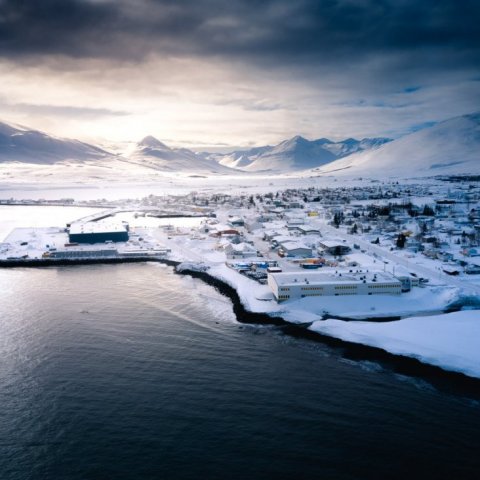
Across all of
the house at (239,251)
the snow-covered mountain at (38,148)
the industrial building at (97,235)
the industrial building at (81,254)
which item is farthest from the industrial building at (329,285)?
the snow-covered mountain at (38,148)

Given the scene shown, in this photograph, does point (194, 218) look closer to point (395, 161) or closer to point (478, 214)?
point (478, 214)

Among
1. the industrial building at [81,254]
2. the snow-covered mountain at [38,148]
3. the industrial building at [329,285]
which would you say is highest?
the snow-covered mountain at [38,148]

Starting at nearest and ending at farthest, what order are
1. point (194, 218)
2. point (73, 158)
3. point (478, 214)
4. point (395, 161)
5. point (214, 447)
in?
point (214, 447)
point (478, 214)
point (194, 218)
point (395, 161)
point (73, 158)

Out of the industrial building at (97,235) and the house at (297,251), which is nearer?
the house at (297,251)

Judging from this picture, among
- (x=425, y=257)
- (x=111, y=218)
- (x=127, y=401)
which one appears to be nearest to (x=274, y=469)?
(x=127, y=401)

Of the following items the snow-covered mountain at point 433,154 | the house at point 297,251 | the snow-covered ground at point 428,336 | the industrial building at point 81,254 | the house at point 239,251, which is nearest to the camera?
the snow-covered ground at point 428,336

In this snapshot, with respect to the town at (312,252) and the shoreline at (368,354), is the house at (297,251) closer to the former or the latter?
the town at (312,252)
